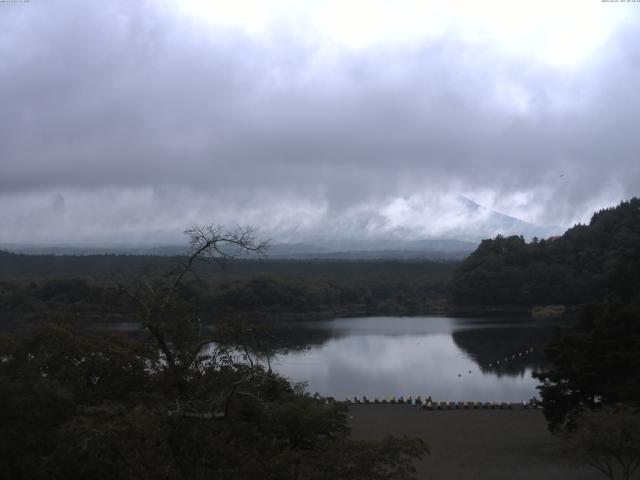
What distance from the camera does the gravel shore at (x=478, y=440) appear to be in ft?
55.3

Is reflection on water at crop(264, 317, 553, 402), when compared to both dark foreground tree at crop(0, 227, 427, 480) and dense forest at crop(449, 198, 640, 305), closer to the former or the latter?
dark foreground tree at crop(0, 227, 427, 480)

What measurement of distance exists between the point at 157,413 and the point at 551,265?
8157cm

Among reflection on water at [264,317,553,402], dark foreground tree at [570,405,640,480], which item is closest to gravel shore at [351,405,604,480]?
dark foreground tree at [570,405,640,480]

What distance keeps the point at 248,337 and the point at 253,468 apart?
205 centimetres

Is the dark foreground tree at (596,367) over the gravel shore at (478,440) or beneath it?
over

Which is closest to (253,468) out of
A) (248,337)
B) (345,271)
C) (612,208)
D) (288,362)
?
(248,337)

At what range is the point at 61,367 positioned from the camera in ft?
42.5

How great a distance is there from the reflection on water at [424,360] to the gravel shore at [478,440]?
408 cm

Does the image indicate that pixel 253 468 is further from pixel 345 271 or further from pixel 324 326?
pixel 345 271

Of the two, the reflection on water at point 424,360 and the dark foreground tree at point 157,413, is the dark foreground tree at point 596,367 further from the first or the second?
the dark foreground tree at point 157,413

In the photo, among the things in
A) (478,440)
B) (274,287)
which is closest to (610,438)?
(478,440)

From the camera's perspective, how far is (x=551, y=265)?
277 feet

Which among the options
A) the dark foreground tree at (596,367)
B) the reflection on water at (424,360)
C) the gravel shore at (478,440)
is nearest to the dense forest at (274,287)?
the reflection on water at (424,360)

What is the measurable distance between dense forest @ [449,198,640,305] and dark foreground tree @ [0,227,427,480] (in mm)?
70002
